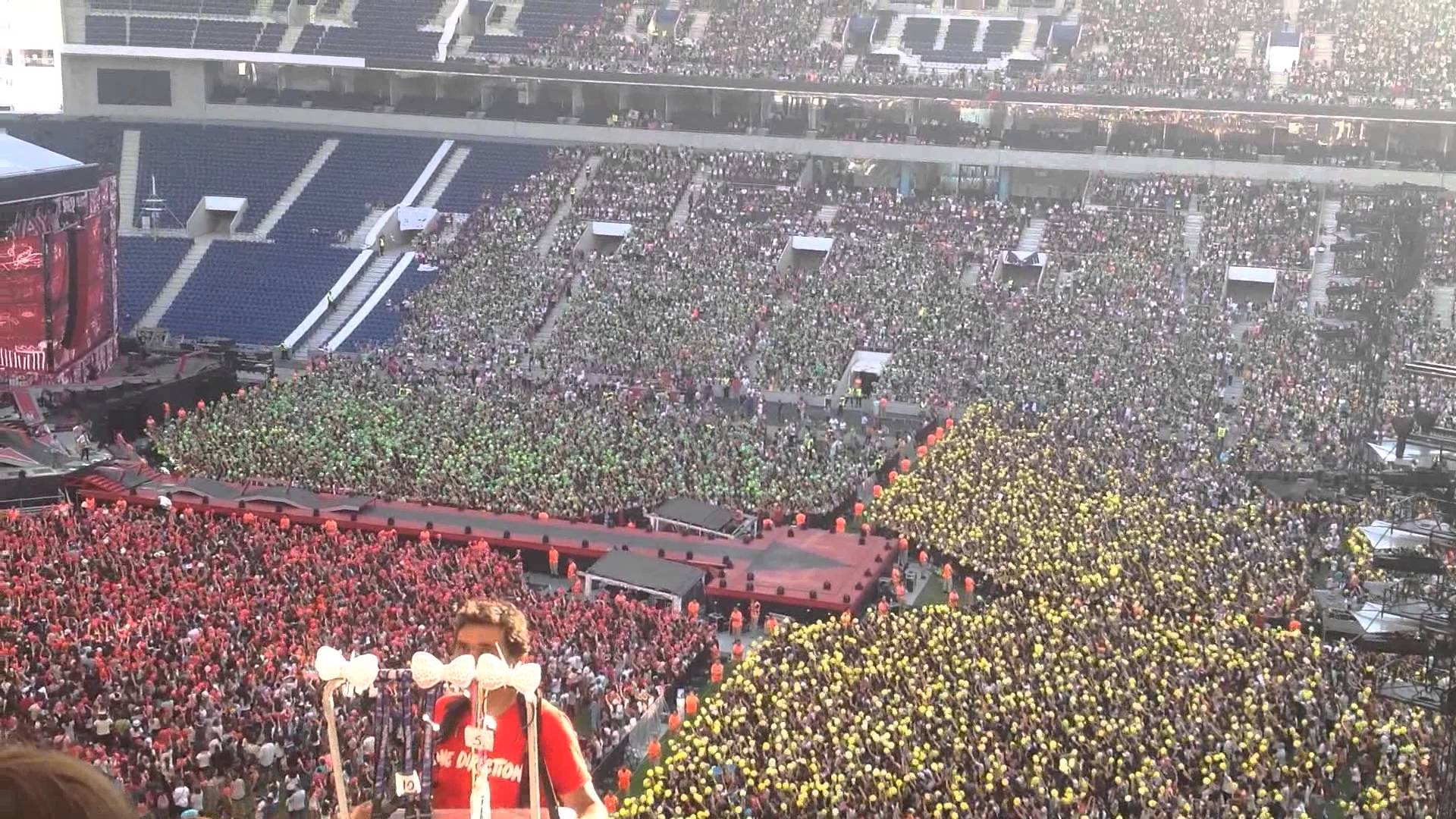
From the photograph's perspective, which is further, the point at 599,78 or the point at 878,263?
the point at 599,78

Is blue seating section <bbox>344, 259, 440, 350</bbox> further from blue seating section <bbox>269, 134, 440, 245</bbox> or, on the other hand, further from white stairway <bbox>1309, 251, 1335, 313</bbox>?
white stairway <bbox>1309, 251, 1335, 313</bbox>

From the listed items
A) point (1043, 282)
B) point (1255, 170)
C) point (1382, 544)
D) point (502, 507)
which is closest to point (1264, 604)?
point (1382, 544)

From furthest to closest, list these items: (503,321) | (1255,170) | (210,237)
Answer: (210,237) < (1255,170) < (503,321)

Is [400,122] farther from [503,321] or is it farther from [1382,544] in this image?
[1382,544]

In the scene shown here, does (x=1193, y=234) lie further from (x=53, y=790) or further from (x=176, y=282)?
(x=53, y=790)

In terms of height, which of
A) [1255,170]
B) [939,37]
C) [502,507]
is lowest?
[502,507]

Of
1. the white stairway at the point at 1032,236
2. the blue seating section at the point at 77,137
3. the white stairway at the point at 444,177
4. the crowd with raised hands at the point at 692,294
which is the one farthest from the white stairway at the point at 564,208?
the blue seating section at the point at 77,137
